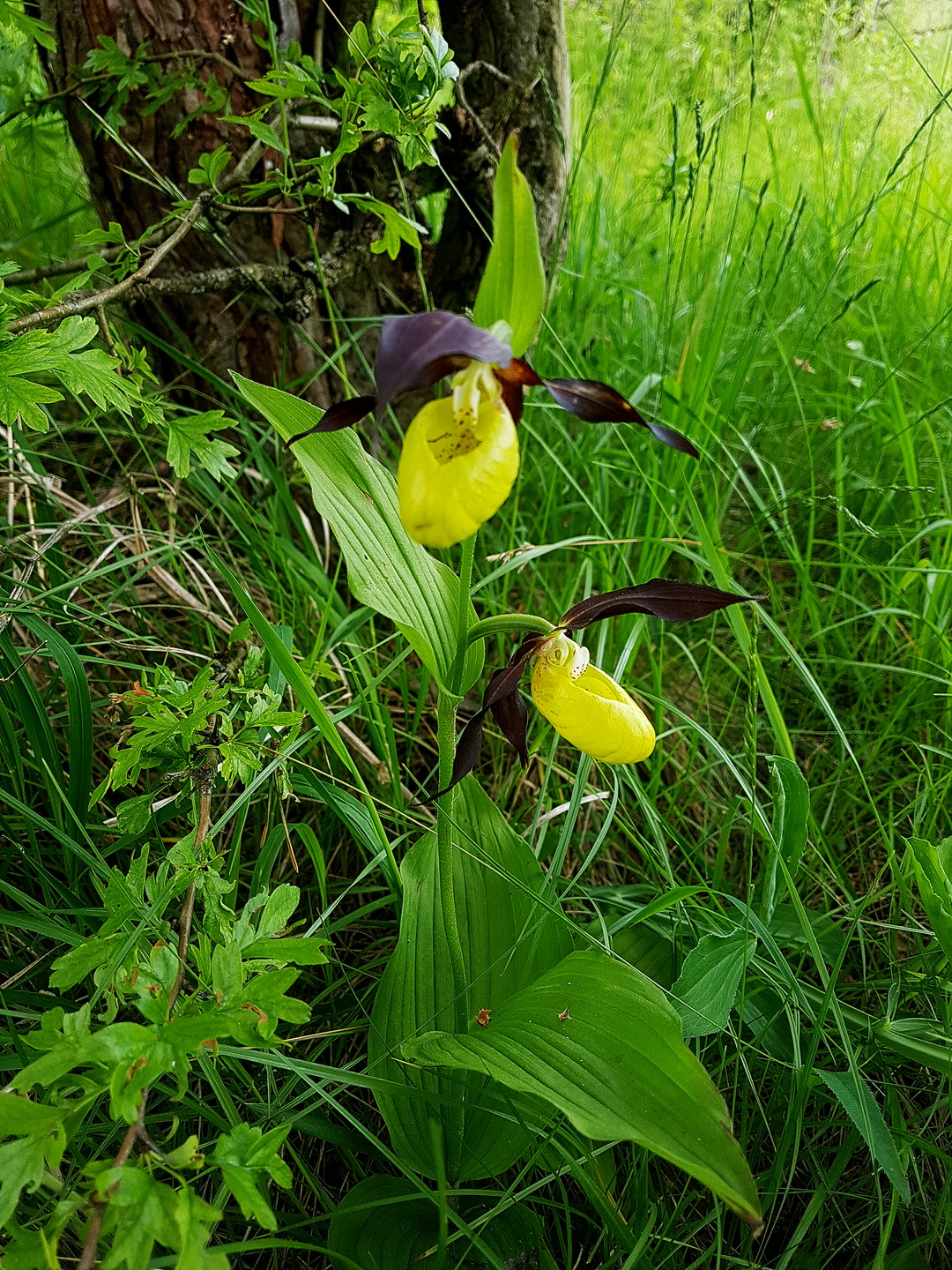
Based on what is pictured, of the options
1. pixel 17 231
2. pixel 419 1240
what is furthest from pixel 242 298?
pixel 419 1240

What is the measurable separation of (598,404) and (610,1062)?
2.26 feet

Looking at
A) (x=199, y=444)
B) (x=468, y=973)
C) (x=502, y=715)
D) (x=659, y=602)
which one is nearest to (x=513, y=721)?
(x=502, y=715)

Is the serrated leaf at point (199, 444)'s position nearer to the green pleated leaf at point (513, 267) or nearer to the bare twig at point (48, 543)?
the bare twig at point (48, 543)

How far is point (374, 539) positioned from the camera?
3.31ft

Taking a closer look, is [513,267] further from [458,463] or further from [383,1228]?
[383,1228]

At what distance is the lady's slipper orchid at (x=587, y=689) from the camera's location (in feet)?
3.13

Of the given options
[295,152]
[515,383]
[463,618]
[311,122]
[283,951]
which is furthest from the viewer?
[295,152]

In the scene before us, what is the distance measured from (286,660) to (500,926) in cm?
52

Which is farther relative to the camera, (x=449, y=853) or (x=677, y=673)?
(x=677, y=673)

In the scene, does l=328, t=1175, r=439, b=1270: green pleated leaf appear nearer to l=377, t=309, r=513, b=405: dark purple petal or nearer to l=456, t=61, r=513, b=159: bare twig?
l=377, t=309, r=513, b=405: dark purple petal

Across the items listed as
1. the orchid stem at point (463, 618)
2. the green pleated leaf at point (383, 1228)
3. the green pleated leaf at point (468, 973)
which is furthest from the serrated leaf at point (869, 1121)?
the orchid stem at point (463, 618)

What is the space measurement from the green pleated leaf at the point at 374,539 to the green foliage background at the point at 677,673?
213 millimetres

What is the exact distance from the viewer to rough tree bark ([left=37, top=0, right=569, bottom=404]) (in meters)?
1.41

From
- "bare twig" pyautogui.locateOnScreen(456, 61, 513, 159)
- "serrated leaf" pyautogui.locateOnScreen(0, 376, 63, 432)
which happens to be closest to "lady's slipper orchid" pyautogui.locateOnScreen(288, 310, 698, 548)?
"serrated leaf" pyautogui.locateOnScreen(0, 376, 63, 432)
